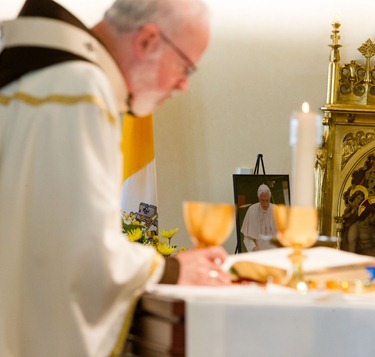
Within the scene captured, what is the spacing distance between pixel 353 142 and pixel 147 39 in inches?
170

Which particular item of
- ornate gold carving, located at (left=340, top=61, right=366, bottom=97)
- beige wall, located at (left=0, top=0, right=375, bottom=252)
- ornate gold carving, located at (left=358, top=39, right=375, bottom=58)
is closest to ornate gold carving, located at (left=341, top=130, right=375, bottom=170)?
ornate gold carving, located at (left=340, top=61, right=366, bottom=97)

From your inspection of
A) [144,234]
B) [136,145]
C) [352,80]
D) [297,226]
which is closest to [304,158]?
[297,226]

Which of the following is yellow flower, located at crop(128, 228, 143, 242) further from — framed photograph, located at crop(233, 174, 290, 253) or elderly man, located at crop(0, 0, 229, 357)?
elderly man, located at crop(0, 0, 229, 357)

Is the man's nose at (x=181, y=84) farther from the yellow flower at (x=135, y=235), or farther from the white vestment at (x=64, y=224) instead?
the yellow flower at (x=135, y=235)

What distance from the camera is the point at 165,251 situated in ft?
14.0

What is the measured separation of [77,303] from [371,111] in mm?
4633

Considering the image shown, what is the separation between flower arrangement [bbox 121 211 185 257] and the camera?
169 inches

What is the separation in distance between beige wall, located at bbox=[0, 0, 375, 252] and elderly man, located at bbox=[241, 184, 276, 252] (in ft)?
1.57

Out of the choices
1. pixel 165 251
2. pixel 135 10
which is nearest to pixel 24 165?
pixel 135 10

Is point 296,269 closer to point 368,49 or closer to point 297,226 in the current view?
point 297,226

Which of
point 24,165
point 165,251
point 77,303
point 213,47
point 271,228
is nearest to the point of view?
point 77,303

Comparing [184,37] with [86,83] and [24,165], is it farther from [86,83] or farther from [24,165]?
[24,165]

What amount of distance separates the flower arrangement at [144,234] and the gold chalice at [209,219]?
7.81 ft

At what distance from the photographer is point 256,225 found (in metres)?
5.99
